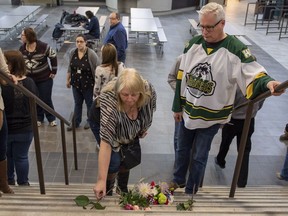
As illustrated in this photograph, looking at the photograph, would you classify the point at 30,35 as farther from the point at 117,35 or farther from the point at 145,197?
the point at 145,197

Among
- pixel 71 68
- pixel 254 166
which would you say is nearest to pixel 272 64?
pixel 254 166

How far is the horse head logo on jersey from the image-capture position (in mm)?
2471

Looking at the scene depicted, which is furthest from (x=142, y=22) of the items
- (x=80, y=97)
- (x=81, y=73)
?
(x=81, y=73)

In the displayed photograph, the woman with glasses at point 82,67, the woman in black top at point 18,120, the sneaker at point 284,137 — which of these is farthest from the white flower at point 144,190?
the sneaker at point 284,137

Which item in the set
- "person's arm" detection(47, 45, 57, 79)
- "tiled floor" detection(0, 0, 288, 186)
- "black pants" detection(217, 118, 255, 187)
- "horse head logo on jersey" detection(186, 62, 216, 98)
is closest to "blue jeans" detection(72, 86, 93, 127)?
"tiled floor" detection(0, 0, 288, 186)

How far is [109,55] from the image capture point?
403 centimetres

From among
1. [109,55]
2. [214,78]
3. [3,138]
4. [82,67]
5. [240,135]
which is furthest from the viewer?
[82,67]

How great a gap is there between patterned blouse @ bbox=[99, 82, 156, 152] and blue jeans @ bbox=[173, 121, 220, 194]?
513 millimetres

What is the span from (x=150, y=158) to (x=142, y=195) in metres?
2.32

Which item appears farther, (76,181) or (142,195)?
(76,181)

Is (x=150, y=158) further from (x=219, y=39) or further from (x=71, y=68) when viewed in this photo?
(x=219, y=39)

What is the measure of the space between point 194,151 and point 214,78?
695 millimetres

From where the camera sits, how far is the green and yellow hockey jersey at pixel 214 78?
7.70ft

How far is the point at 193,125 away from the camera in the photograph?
2.64 meters
